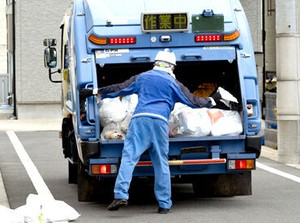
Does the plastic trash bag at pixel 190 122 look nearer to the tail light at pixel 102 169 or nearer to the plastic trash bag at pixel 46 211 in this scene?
the tail light at pixel 102 169

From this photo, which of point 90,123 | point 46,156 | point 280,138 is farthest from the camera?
point 46,156

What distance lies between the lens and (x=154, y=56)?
1315 cm

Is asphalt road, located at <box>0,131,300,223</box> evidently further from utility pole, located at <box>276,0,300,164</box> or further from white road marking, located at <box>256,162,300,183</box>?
utility pole, located at <box>276,0,300,164</box>

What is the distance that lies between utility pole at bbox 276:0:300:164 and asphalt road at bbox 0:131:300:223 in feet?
1.40

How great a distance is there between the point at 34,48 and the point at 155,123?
25971 millimetres

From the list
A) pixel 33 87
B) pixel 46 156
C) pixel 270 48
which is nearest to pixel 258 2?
pixel 270 48

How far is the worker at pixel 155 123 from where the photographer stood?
1220cm

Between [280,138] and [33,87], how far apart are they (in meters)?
19.2

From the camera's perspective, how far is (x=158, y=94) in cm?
1245

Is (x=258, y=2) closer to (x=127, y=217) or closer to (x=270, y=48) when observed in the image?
(x=270, y=48)

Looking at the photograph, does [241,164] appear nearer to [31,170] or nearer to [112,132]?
[112,132]

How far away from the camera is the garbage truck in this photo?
1270 cm

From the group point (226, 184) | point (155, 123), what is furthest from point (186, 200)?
point (155, 123)

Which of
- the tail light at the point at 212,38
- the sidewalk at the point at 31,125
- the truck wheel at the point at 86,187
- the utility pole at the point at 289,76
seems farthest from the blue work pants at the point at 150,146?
the sidewalk at the point at 31,125
